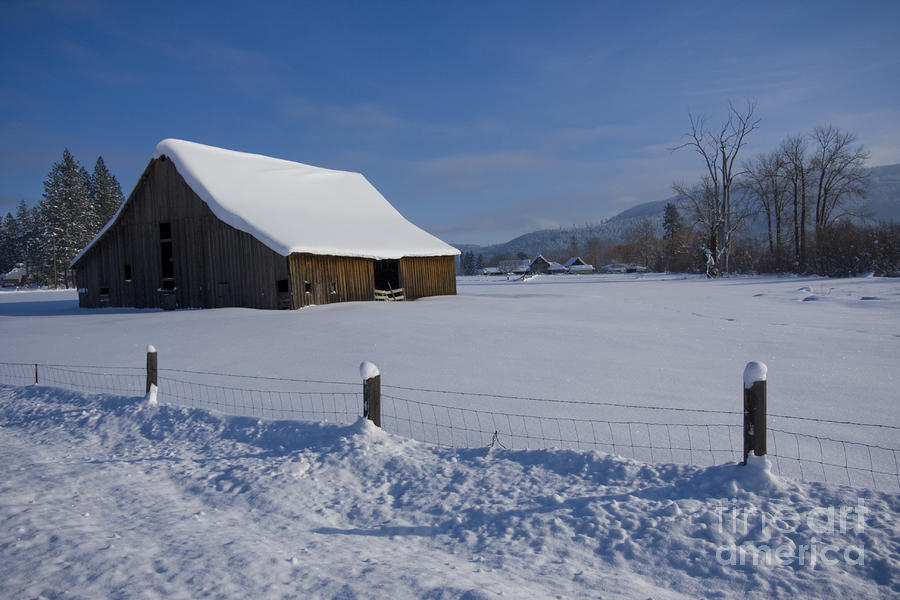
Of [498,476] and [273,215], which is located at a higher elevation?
[273,215]

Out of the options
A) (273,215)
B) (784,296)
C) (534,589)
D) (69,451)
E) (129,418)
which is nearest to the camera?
(534,589)

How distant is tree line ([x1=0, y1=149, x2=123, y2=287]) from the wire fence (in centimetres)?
5571

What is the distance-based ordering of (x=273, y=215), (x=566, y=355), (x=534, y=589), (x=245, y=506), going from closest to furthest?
(x=534, y=589) → (x=245, y=506) → (x=566, y=355) → (x=273, y=215)

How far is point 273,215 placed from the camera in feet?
74.5

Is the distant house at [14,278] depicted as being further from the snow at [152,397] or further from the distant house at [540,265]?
the snow at [152,397]

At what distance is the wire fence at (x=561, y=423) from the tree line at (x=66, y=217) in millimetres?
55707

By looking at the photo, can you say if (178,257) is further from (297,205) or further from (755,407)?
(755,407)

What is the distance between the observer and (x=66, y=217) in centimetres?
5350

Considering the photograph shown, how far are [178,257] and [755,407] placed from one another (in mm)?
23784

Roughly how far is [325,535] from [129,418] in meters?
4.85

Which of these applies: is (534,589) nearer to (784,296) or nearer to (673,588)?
(673,588)

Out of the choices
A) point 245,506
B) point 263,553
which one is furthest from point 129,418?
point 263,553

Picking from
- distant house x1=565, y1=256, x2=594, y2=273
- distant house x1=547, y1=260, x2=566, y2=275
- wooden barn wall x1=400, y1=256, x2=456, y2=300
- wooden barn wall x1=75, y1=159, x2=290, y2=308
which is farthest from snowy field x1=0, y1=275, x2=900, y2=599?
distant house x1=547, y1=260, x2=566, y2=275

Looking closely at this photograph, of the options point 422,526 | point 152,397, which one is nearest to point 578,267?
point 152,397
